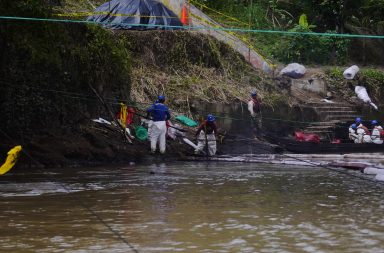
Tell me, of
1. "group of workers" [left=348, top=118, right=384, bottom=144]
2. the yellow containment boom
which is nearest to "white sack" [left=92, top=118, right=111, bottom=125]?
the yellow containment boom

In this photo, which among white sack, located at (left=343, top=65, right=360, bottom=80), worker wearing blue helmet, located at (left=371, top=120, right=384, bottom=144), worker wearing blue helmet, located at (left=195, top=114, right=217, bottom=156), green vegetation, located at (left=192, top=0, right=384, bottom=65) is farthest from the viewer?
green vegetation, located at (left=192, top=0, right=384, bottom=65)

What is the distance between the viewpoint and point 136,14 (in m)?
23.2

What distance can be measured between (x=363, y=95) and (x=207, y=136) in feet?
32.6

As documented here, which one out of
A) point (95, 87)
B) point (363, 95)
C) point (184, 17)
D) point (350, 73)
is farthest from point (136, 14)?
point (363, 95)

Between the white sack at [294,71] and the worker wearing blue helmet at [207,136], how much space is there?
7.99m

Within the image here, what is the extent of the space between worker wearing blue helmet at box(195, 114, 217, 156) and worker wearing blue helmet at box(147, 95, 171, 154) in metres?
1.18

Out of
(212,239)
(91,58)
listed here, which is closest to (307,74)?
(91,58)

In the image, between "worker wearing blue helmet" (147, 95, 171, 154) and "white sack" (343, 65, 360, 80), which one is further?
"white sack" (343, 65, 360, 80)

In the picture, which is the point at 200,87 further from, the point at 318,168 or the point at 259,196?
the point at 259,196

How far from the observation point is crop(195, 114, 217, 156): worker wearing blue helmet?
63.1 ft

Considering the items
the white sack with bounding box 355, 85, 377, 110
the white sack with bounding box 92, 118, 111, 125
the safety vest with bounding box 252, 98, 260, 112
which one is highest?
the white sack with bounding box 355, 85, 377, 110

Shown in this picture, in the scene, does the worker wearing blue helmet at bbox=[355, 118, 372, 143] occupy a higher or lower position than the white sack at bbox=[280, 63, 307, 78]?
lower

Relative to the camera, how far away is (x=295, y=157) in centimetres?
1861

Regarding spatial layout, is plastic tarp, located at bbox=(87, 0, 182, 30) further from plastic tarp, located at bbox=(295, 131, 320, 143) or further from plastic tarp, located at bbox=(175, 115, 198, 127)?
plastic tarp, located at bbox=(295, 131, 320, 143)
